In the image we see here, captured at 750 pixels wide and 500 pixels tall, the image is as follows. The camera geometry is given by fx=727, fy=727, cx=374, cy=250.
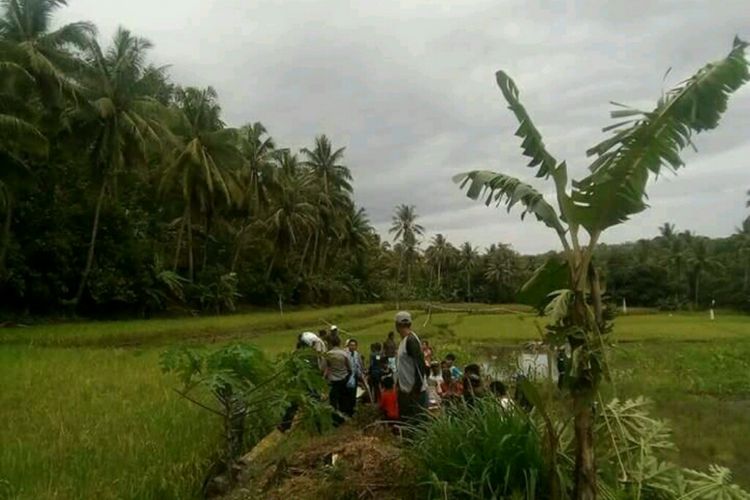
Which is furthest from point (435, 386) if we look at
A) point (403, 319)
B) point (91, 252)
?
point (91, 252)

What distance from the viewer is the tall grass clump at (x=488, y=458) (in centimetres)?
416

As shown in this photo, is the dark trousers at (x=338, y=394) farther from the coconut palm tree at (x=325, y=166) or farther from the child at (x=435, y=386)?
the coconut palm tree at (x=325, y=166)

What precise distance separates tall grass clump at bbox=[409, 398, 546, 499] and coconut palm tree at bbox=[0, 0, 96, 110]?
20514mm

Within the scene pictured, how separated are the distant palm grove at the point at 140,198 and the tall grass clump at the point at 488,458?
864 cm

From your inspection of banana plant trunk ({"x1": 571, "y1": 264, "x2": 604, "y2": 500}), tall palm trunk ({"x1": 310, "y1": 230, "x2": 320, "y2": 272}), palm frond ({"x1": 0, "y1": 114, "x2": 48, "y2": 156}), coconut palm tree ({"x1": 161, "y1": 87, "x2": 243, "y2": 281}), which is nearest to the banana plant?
banana plant trunk ({"x1": 571, "y1": 264, "x2": 604, "y2": 500})

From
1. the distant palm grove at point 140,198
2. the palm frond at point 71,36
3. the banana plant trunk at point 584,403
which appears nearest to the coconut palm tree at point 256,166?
the distant palm grove at point 140,198

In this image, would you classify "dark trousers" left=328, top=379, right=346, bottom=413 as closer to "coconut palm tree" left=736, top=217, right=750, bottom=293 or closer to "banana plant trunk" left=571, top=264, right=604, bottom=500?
"banana plant trunk" left=571, top=264, right=604, bottom=500

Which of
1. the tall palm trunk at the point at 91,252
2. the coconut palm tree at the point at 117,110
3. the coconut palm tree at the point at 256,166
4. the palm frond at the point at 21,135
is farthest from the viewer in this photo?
the coconut palm tree at the point at 256,166

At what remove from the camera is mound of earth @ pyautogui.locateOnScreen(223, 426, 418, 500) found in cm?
468

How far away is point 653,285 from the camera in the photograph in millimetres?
54625

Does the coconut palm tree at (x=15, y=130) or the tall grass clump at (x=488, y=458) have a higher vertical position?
the coconut palm tree at (x=15, y=130)

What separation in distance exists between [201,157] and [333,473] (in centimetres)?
2768

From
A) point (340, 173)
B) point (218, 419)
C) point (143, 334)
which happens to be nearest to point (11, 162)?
point (143, 334)

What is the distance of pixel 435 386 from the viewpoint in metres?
9.00
